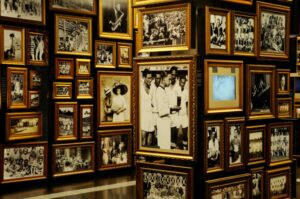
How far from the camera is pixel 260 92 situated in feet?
20.3

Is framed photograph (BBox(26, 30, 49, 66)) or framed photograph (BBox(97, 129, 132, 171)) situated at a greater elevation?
framed photograph (BBox(26, 30, 49, 66))

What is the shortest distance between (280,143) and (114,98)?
14.6 feet

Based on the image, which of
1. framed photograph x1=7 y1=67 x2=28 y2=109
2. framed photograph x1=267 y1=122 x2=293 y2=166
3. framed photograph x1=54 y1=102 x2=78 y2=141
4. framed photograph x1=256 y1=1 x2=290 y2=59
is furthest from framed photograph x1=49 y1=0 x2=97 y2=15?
framed photograph x1=267 y1=122 x2=293 y2=166

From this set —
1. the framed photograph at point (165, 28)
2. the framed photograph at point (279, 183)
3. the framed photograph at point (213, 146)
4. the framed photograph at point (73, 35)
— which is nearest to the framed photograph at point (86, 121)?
the framed photograph at point (73, 35)

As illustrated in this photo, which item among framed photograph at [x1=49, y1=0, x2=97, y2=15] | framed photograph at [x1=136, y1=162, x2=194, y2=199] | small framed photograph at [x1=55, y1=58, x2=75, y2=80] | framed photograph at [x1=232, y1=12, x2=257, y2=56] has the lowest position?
framed photograph at [x1=136, y1=162, x2=194, y2=199]

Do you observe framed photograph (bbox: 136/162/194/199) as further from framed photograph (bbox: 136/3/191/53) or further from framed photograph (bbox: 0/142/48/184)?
framed photograph (bbox: 0/142/48/184)

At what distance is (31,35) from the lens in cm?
877

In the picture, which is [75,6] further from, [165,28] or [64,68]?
[165,28]

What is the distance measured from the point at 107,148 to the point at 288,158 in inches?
173

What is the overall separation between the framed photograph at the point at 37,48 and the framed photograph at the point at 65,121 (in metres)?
0.90

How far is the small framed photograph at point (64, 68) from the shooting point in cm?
920

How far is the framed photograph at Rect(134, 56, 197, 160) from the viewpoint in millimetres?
5250

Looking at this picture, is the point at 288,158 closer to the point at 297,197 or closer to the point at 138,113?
the point at 297,197

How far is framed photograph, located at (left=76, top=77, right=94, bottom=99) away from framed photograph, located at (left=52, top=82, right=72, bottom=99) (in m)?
0.19
